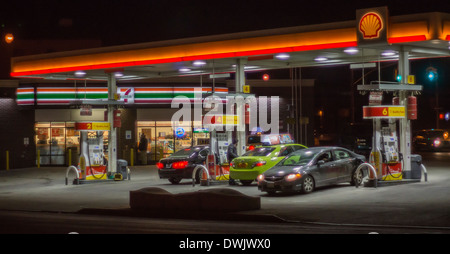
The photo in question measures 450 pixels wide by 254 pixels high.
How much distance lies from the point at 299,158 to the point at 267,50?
4.50 m

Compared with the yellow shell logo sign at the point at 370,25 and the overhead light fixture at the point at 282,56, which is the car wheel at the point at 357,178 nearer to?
the yellow shell logo sign at the point at 370,25

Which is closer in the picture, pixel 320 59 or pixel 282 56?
pixel 282 56

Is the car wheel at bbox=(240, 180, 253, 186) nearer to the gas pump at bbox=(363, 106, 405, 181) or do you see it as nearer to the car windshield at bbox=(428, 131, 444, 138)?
the gas pump at bbox=(363, 106, 405, 181)

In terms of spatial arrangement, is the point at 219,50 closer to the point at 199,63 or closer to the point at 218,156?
the point at 199,63

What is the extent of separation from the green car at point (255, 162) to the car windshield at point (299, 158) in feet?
4.95

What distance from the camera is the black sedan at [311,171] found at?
1975cm

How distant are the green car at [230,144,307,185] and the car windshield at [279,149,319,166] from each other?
151 cm

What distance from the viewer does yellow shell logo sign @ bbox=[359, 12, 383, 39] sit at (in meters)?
20.0

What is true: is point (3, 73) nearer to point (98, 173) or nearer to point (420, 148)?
point (98, 173)

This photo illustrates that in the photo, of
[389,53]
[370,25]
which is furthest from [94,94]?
[370,25]

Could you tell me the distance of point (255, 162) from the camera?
22.7 meters

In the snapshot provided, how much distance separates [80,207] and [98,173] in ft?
29.0

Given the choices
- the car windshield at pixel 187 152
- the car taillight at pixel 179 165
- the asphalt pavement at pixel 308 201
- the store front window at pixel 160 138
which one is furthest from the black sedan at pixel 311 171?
the store front window at pixel 160 138

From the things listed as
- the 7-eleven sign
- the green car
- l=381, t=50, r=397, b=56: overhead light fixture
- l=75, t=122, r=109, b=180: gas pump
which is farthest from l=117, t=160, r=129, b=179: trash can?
l=381, t=50, r=397, b=56: overhead light fixture
